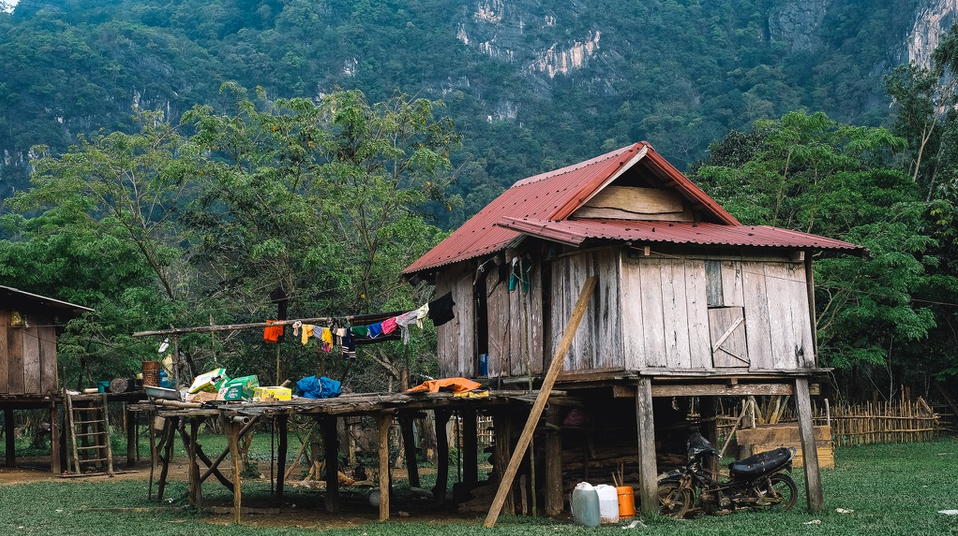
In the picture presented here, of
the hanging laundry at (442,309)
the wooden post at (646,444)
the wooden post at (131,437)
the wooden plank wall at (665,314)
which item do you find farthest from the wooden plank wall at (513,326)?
the wooden post at (131,437)

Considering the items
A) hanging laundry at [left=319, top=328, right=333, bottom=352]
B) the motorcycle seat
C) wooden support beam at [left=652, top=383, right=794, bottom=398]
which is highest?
hanging laundry at [left=319, top=328, right=333, bottom=352]

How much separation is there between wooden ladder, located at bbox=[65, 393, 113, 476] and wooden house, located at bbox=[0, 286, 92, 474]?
698 millimetres

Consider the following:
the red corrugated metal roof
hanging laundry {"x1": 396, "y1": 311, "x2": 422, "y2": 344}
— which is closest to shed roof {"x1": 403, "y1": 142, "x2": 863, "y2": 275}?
the red corrugated metal roof

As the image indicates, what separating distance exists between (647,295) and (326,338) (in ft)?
24.3

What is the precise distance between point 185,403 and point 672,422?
31.0ft

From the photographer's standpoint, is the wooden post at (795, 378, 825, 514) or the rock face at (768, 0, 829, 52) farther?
the rock face at (768, 0, 829, 52)

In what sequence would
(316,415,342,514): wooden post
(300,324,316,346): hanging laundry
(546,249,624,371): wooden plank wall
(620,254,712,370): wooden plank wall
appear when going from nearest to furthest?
1. (620,254,712,370): wooden plank wall
2. (546,249,624,371): wooden plank wall
3. (316,415,342,514): wooden post
4. (300,324,316,346): hanging laundry

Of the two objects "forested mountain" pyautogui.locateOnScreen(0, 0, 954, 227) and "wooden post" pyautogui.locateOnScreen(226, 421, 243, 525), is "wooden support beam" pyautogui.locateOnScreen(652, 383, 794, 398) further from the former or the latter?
"forested mountain" pyautogui.locateOnScreen(0, 0, 954, 227)

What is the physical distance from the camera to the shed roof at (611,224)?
55.4 ft

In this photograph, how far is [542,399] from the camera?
1659 cm

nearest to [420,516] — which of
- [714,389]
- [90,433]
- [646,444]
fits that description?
[646,444]

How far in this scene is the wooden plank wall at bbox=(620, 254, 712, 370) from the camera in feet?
55.1

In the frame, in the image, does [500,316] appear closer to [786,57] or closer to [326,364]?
[326,364]

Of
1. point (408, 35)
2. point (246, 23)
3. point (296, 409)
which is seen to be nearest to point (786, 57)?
point (408, 35)
